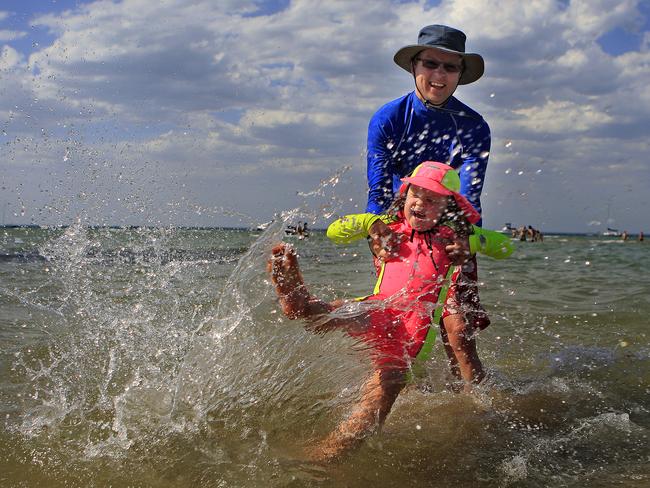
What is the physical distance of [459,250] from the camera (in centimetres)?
348

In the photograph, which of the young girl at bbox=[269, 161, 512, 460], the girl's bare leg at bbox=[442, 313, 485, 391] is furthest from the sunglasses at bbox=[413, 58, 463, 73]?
the girl's bare leg at bbox=[442, 313, 485, 391]

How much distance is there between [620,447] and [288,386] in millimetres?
1875

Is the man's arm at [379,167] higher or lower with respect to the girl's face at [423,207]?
higher

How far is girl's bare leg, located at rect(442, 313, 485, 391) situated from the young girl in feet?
1.46

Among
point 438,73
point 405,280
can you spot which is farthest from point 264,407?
point 438,73

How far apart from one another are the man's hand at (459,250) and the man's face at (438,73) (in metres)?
1.00

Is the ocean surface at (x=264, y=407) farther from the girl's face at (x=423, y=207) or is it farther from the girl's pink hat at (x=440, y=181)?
the girl's pink hat at (x=440, y=181)

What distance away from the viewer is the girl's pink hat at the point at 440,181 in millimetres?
3379

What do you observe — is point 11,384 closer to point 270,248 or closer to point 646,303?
point 270,248

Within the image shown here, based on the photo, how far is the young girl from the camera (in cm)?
337

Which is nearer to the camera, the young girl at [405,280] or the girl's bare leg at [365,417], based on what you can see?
the girl's bare leg at [365,417]

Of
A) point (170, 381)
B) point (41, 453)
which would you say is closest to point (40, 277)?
point (170, 381)

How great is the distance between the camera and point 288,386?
145 inches

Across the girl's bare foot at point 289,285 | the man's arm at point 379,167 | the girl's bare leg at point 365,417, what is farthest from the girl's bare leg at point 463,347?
the girl's bare foot at point 289,285
